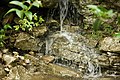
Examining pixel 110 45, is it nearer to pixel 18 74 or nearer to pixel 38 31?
→ pixel 38 31

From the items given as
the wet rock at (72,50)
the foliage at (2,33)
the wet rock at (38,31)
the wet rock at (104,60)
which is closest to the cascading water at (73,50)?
the wet rock at (72,50)

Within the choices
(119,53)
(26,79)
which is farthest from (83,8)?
(26,79)

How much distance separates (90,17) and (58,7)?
985 mm

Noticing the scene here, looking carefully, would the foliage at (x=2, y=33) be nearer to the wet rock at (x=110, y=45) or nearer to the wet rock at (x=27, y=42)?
the wet rock at (x=27, y=42)

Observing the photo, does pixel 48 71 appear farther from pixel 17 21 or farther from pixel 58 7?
pixel 58 7

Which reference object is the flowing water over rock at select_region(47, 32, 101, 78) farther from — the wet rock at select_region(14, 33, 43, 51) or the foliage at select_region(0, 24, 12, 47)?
the foliage at select_region(0, 24, 12, 47)

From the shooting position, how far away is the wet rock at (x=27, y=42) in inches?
211

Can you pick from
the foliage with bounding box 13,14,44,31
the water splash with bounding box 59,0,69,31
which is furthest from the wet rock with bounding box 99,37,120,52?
the foliage with bounding box 13,14,44,31

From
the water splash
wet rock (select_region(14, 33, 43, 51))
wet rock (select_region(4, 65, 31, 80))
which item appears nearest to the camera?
wet rock (select_region(4, 65, 31, 80))

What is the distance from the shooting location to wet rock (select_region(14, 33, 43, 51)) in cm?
535

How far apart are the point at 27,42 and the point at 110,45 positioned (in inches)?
78.8

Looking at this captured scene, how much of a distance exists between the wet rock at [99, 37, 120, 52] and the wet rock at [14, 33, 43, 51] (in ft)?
4.97

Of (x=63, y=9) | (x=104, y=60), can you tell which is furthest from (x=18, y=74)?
(x=63, y=9)

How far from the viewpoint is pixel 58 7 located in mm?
6266
